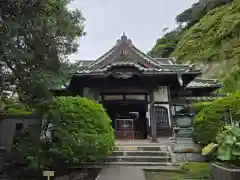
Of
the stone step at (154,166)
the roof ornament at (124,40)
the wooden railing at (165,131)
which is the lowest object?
the stone step at (154,166)

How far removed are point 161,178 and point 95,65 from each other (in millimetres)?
8915

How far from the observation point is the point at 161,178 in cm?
653

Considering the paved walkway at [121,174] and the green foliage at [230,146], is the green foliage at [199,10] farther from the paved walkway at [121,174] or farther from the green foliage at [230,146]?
the green foliage at [230,146]

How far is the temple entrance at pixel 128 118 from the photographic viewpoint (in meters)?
14.2

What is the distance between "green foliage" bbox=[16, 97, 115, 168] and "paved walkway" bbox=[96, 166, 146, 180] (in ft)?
2.26

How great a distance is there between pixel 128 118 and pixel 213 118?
7.73 metres

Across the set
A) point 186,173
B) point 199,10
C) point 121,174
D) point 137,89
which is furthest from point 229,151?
point 199,10

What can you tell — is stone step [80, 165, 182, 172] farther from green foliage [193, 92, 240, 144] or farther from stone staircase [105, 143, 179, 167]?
green foliage [193, 92, 240, 144]

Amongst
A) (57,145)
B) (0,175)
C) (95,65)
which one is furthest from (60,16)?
(95,65)

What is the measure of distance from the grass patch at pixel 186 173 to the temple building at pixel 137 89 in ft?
13.5

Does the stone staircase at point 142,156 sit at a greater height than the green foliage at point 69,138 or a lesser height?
lesser

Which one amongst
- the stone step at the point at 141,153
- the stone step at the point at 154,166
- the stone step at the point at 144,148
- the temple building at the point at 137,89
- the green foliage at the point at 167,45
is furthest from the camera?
the green foliage at the point at 167,45

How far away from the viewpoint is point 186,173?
6926 millimetres

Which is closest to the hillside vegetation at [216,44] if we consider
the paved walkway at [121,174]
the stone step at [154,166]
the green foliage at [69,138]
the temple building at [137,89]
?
the temple building at [137,89]
